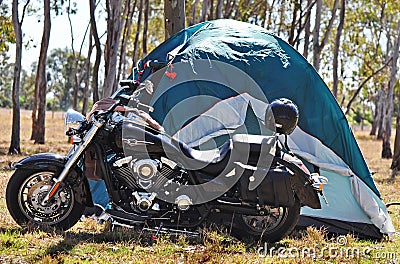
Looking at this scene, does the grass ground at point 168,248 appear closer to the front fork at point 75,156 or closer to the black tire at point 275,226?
the black tire at point 275,226

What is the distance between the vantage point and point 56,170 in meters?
6.54

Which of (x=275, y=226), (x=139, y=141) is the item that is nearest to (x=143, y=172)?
(x=139, y=141)

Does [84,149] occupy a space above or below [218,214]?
above

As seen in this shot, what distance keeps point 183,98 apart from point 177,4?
13.0 feet

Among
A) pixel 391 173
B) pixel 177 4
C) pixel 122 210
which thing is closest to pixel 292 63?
pixel 122 210

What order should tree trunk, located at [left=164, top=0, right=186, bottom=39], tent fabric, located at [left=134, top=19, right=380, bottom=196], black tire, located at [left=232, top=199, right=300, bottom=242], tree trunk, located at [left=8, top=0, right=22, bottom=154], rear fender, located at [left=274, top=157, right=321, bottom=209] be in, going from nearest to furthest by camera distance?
rear fender, located at [left=274, top=157, right=321, bottom=209] < black tire, located at [left=232, top=199, right=300, bottom=242] < tent fabric, located at [left=134, top=19, right=380, bottom=196] < tree trunk, located at [left=164, top=0, right=186, bottom=39] < tree trunk, located at [left=8, top=0, right=22, bottom=154]

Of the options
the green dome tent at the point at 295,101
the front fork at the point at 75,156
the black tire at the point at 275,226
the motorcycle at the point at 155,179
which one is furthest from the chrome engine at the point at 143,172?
the green dome tent at the point at 295,101

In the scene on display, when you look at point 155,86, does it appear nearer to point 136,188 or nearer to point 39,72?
point 136,188

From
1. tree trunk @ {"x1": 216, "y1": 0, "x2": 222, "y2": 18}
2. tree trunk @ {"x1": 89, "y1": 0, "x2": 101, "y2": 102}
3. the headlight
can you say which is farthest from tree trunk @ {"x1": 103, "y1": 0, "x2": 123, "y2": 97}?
the headlight

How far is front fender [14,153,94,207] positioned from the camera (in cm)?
649

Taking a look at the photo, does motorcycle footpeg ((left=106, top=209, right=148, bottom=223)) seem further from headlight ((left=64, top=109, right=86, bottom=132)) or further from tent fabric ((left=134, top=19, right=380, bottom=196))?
tent fabric ((left=134, top=19, right=380, bottom=196))

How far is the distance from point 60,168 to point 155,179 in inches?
39.1

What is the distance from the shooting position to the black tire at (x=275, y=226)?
6629 mm

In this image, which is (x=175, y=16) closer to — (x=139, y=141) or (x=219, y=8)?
(x=139, y=141)
